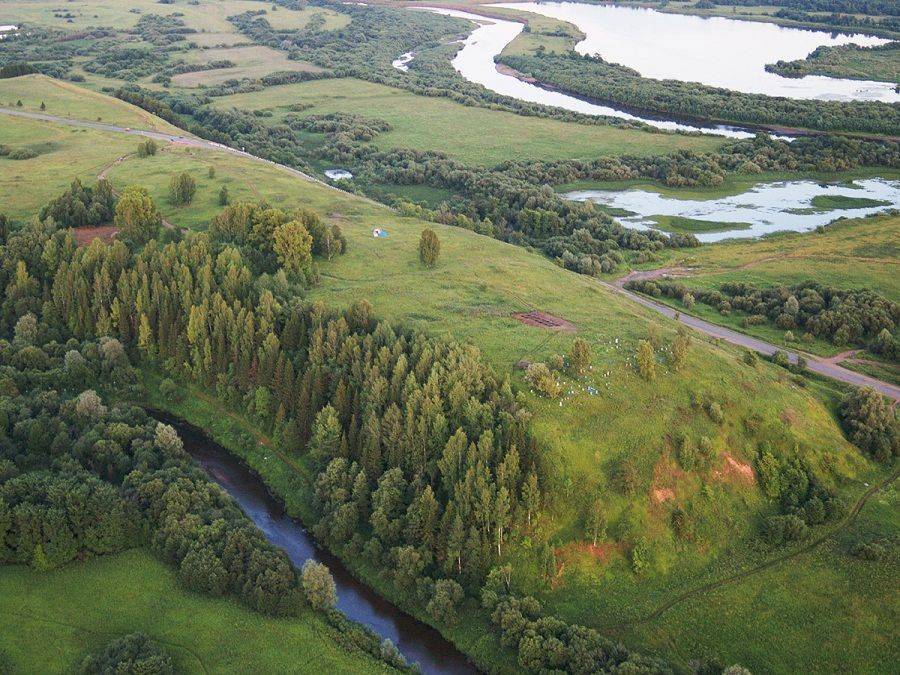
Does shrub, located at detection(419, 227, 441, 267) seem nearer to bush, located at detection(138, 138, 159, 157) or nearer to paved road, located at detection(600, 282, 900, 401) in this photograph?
paved road, located at detection(600, 282, 900, 401)

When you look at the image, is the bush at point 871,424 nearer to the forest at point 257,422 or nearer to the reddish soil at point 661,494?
the reddish soil at point 661,494

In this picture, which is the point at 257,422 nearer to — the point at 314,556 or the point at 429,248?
the point at 314,556

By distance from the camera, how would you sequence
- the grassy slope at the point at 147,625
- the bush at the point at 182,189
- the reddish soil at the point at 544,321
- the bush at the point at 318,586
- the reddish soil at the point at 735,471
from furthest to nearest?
the bush at the point at 182,189 < the reddish soil at the point at 544,321 < the reddish soil at the point at 735,471 < the bush at the point at 318,586 < the grassy slope at the point at 147,625

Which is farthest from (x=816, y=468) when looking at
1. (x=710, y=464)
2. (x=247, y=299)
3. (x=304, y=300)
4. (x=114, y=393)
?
(x=114, y=393)

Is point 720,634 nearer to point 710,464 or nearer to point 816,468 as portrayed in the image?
point 710,464

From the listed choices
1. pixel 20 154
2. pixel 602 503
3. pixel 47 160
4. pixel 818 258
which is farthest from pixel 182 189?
pixel 818 258

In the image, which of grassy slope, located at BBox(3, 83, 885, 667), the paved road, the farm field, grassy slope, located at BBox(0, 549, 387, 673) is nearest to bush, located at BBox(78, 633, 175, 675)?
grassy slope, located at BBox(0, 549, 387, 673)

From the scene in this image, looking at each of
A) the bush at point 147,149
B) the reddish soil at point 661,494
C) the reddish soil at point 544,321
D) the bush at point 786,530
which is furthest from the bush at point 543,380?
the bush at point 147,149
